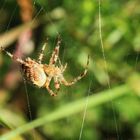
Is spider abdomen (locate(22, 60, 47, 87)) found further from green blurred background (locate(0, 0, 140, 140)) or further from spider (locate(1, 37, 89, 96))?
green blurred background (locate(0, 0, 140, 140))

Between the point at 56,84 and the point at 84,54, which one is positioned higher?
the point at 84,54

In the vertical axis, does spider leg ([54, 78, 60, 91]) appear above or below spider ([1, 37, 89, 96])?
below

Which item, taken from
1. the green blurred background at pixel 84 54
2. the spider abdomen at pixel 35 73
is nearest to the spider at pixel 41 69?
the spider abdomen at pixel 35 73

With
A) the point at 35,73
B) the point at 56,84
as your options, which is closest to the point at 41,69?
the point at 35,73

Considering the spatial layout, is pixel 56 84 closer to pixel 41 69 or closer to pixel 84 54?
pixel 41 69

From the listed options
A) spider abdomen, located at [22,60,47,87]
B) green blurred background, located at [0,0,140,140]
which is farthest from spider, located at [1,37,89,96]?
green blurred background, located at [0,0,140,140]

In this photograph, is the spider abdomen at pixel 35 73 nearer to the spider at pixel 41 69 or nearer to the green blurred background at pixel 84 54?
the spider at pixel 41 69

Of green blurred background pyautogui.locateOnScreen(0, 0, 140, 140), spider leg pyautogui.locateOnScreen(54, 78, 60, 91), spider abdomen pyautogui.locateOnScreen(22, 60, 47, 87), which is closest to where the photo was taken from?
spider abdomen pyautogui.locateOnScreen(22, 60, 47, 87)

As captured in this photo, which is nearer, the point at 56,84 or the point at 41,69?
the point at 41,69
